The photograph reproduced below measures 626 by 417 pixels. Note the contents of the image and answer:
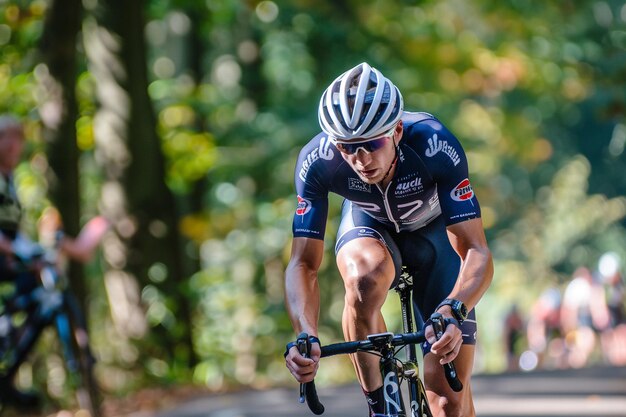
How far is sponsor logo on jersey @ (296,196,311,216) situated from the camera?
5513 millimetres

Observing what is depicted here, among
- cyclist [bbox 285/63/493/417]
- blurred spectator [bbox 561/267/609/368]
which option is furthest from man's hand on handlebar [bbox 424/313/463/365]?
blurred spectator [bbox 561/267/609/368]

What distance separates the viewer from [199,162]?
626 inches

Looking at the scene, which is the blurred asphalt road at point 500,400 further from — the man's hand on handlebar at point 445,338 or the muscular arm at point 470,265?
the man's hand on handlebar at point 445,338

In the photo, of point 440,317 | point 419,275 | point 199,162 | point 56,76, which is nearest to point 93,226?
point 56,76

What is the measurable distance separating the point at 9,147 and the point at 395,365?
14.8 feet

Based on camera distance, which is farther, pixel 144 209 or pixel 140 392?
pixel 144 209

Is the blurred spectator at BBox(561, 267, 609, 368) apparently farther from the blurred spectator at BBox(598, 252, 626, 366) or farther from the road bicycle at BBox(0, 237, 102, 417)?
the road bicycle at BBox(0, 237, 102, 417)

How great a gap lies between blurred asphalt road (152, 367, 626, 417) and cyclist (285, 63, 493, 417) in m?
4.38

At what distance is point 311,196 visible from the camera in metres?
5.57

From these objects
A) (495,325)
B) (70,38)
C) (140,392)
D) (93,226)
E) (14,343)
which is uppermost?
(70,38)

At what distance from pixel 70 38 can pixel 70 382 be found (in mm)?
3208

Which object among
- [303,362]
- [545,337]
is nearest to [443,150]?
[303,362]

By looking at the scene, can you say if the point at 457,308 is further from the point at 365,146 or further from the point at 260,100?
the point at 260,100

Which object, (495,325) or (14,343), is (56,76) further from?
(495,325)
